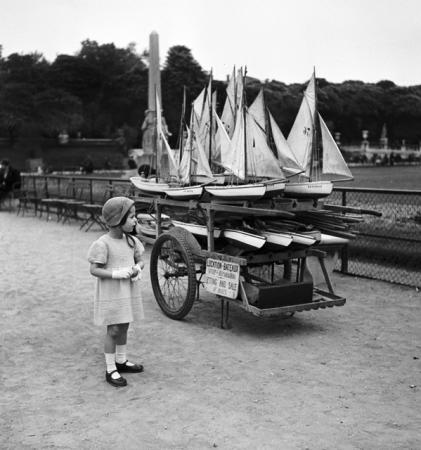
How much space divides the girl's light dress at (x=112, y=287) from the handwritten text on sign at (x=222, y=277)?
142cm

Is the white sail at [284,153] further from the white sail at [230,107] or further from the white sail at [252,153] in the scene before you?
the white sail at [230,107]

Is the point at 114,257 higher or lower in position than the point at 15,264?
higher

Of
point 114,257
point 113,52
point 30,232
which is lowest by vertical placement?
point 30,232

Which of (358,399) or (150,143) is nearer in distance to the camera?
(358,399)

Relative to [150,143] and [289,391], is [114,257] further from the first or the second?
[150,143]

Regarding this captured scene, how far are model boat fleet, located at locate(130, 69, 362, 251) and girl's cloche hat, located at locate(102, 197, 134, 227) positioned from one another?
165cm

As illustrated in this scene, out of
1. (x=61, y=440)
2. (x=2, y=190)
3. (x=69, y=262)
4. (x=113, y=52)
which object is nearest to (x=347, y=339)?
(x=61, y=440)

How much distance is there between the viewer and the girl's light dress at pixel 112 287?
504cm

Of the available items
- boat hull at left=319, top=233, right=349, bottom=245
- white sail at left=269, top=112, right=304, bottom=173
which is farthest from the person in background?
white sail at left=269, top=112, right=304, bottom=173

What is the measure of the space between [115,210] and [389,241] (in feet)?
20.3

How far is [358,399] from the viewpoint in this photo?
473 cm

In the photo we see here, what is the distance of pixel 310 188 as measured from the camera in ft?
22.7

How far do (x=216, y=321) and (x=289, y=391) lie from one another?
2287 mm

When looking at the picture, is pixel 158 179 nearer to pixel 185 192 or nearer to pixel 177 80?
pixel 185 192
